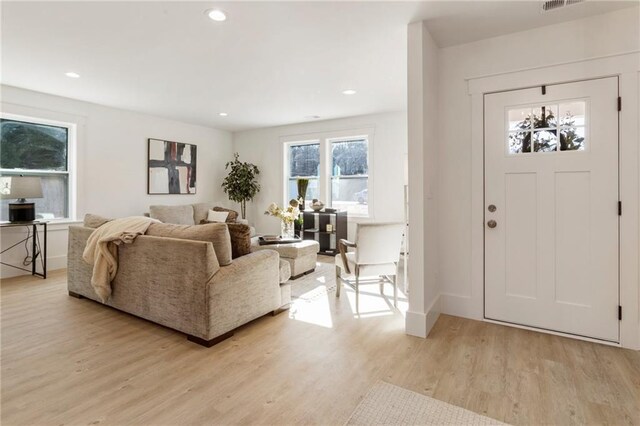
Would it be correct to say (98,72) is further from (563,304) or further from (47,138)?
(563,304)

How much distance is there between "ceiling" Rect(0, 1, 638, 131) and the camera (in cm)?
249

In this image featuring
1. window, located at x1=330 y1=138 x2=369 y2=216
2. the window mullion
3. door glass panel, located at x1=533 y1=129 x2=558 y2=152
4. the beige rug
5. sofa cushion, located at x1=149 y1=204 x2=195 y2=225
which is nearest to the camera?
the beige rug

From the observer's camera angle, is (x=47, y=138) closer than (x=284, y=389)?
No

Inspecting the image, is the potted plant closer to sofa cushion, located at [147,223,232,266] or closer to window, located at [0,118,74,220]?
window, located at [0,118,74,220]

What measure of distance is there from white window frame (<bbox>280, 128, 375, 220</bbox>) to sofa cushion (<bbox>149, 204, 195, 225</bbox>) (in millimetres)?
1921

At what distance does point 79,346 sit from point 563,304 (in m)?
3.79

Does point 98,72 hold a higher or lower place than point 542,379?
higher

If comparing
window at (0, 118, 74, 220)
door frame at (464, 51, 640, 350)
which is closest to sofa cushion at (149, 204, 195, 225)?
window at (0, 118, 74, 220)

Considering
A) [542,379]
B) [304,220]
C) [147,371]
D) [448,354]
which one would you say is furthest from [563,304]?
[304,220]

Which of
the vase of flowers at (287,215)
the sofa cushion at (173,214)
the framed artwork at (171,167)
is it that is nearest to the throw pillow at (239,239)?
the vase of flowers at (287,215)

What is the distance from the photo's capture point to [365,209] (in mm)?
6203

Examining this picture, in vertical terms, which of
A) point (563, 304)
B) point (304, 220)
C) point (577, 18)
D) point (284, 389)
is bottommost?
point (284, 389)

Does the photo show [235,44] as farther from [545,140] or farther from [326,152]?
[326,152]

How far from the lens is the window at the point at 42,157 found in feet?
14.6
